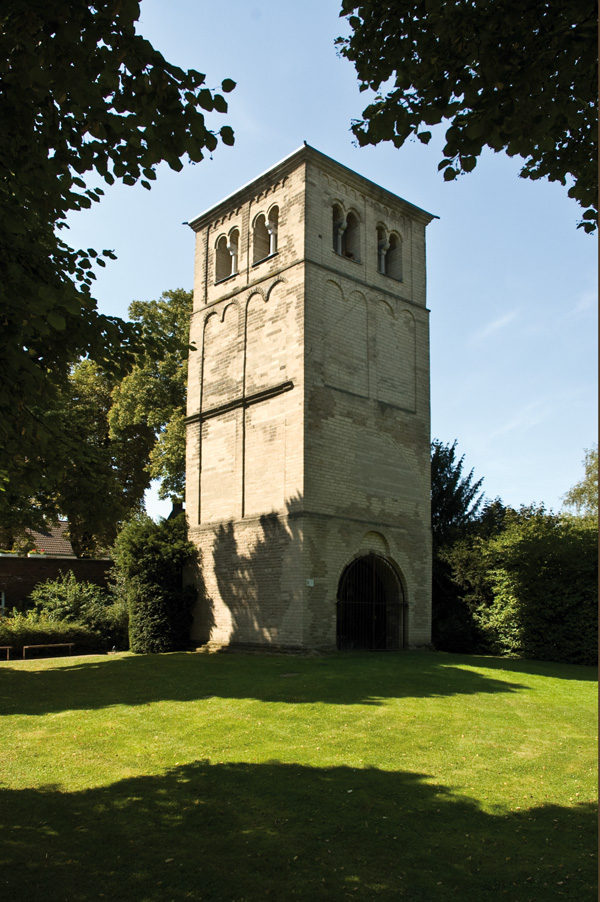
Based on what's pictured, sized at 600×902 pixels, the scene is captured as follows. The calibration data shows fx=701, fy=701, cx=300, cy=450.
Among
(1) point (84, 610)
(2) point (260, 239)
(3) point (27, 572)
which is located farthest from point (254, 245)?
(3) point (27, 572)

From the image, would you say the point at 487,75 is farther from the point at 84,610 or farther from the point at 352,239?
the point at 84,610

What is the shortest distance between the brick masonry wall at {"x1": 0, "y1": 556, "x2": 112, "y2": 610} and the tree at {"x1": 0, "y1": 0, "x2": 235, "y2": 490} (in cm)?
2087

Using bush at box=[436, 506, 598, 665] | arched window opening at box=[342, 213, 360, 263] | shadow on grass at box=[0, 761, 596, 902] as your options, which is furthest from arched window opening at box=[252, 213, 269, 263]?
shadow on grass at box=[0, 761, 596, 902]

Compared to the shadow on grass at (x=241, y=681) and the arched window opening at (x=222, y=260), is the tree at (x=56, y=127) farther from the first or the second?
the arched window opening at (x=222, y=260)

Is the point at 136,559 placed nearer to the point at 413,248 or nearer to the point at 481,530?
the point at 481,530

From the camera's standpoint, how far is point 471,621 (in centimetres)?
2244

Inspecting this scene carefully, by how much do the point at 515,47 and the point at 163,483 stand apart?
24.0 meters


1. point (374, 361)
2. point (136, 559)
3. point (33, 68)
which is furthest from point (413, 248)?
point (33, 68)

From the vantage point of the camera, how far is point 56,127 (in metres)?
6.46

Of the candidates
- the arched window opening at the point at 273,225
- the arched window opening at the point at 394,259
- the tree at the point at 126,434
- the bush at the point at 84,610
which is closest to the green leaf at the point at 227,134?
the tree at the point at 126,434

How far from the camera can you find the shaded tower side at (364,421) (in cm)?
1991

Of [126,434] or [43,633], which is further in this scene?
[126,434]

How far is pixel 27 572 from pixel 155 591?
7.86 meters

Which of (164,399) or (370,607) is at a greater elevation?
(164,399)
